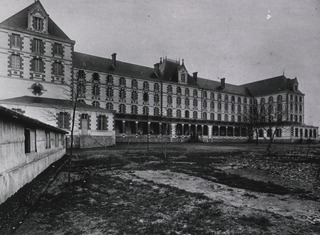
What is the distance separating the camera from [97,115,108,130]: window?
29.8 meters

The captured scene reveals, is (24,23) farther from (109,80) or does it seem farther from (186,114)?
(186,114)

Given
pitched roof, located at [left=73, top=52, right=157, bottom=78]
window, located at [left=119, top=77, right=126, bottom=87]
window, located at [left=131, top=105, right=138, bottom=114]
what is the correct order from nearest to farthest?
pitched roof, located at [left=73, top=52, right=157, bottom=78], window, located at [left=119, top=77, right=126, bottom=87], window, located at [left=131, top=105, right=138, bottom=114]

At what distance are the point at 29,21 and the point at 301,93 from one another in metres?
63.0

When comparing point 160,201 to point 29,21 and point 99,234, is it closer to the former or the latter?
point 99,234

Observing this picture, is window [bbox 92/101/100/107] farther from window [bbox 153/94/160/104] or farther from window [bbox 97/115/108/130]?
window [bbox 97/115/108/130]

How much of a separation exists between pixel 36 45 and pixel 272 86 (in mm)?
56295

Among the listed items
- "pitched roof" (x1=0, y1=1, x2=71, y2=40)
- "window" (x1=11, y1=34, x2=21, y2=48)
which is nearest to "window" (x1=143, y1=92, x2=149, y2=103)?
"pitched roof" (x1=0, y1=1, x2=71, y2=40)

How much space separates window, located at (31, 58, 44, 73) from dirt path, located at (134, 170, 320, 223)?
88.8ft

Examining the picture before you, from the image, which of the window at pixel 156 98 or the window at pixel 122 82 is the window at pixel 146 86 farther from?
the window at pixel 122 82

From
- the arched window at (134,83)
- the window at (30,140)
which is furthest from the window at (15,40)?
the window at (30,140)

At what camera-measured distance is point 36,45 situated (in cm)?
3039

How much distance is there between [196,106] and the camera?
55.4m

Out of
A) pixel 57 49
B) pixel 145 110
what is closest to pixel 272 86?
pixel 145 110

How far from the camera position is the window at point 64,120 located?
26609 millimetres
